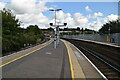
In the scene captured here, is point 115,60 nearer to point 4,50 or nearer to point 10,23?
point 4,50

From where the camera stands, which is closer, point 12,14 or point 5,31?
point 5,31

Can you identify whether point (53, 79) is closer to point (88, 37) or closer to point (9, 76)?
point (9, 76)

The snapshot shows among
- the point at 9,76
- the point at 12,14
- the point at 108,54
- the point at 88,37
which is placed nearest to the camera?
the point at 9,76

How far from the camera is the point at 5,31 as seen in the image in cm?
2473

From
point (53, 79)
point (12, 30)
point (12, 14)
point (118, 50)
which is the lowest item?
point (53, 79)

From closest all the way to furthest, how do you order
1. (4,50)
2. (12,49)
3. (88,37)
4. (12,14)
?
1. (4,50)
2. (12,49)
3. (12,14)
4. (88,37)

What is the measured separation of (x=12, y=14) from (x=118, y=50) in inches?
888

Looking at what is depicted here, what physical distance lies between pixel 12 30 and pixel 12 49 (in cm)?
493

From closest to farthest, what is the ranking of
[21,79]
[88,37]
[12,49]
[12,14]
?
[21,79]
[12,49]
[12,14]
[88,37]

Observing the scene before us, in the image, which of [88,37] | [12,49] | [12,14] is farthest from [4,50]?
[88,37]

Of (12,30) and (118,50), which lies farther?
(12,30)

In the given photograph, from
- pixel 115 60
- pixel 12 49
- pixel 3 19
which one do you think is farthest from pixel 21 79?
pixel 3 19

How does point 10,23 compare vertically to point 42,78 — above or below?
above

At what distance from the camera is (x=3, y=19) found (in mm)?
26375
